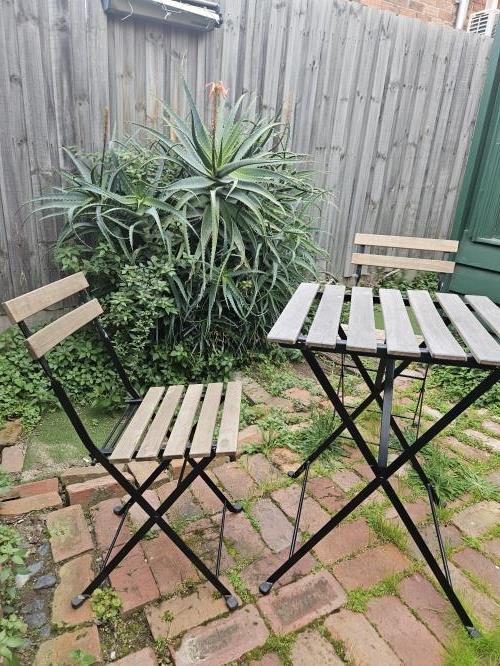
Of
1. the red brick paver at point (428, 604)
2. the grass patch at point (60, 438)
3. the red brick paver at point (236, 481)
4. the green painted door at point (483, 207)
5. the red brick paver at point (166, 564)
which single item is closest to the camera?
the red brick paver at point (428, 604)

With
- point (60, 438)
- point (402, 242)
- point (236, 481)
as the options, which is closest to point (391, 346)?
point (236, 481)

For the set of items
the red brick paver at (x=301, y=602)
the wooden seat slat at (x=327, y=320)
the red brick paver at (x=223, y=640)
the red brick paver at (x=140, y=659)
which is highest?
the wooden seat slat at (x=327, y=320)

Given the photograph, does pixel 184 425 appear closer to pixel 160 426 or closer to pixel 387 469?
pixel 160 426

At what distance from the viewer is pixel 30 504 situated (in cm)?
185

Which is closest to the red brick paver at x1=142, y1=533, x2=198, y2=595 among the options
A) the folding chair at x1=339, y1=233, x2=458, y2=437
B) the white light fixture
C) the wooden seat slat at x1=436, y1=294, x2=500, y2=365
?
the wooden seat slat at x1=436, y1=294, x2=500, y2=365

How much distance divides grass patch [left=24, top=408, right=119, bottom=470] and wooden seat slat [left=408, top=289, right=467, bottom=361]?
1.69m

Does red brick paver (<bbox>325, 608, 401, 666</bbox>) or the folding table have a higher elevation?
the folding table

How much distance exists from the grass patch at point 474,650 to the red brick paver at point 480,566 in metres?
0.20

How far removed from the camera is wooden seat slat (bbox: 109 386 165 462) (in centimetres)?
138

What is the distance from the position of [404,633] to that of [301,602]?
0.33m

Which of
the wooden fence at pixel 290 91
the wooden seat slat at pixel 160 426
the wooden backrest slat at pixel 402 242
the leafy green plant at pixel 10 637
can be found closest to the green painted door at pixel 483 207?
the wooden fence at pixel 290 91

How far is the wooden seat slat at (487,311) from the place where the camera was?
1554mm

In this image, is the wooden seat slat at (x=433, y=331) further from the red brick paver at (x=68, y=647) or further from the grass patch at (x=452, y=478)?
the red brick paver at (x=68, y=647)

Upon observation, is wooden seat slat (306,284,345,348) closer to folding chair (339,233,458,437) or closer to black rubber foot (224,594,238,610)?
black rubber foot (224,594,238,610)
